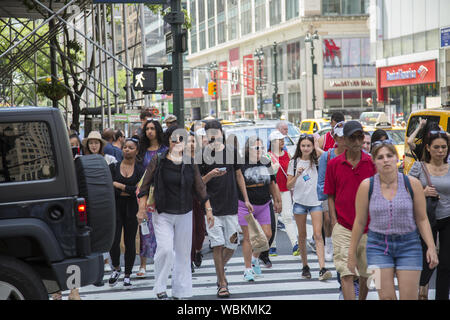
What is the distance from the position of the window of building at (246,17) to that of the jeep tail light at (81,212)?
249 ft

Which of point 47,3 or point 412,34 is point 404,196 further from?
point 412,34

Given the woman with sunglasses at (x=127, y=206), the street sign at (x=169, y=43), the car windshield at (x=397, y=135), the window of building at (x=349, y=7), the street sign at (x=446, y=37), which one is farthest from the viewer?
the window of building at (x=349, y=7)

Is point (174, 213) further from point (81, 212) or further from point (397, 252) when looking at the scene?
point (397, 252)

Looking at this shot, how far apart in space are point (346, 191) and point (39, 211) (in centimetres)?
275

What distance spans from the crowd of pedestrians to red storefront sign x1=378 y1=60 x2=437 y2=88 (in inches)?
1334

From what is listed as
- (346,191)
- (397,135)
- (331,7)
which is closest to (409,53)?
(331,7)

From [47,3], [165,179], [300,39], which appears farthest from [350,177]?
[300,39]

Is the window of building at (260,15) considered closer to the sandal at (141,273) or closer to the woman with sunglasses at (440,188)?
the sandal at (141,273)

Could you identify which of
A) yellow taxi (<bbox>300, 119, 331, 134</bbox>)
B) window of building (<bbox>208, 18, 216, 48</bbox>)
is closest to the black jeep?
yellow taxi (<bbox>300, 119, 331, 134</bbox>)

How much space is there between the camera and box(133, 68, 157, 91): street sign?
14500 millimetres

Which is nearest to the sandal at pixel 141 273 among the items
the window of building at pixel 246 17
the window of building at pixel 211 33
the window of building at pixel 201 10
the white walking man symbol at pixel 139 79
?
A: the white walking man symbol at pixel 139 79

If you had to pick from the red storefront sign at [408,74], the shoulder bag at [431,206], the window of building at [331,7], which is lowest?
the shoulder bag at [431,206]

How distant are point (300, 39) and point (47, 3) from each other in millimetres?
47110

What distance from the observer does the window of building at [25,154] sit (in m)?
5.46
